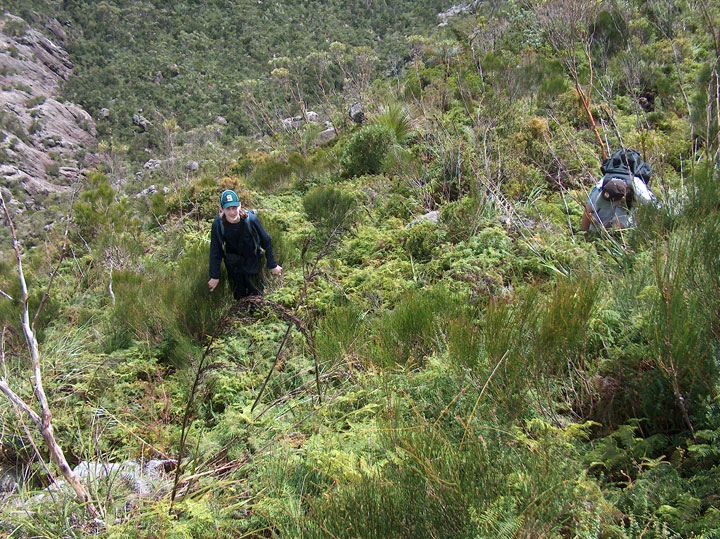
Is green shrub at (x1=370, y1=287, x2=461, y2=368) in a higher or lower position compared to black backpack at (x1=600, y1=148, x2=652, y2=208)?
lower

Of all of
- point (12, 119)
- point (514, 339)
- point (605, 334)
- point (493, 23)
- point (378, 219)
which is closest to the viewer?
point (514, 339)

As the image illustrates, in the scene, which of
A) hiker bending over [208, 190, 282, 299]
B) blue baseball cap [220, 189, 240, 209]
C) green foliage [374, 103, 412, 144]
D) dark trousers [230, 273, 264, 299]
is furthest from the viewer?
green foliage [374, 103, 412, 144]

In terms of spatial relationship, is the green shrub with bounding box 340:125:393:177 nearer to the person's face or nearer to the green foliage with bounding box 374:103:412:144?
the green foliage with bounding box 374:103:412:144

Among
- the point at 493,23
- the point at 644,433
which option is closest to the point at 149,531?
the point at 644,433

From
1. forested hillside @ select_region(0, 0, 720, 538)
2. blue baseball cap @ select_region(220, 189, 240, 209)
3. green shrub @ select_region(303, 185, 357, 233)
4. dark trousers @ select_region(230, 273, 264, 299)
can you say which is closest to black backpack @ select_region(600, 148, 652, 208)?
forested hillside @ select_region(0, 0, 720, 538)

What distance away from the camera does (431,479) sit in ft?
4.65

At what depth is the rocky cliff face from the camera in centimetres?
4703

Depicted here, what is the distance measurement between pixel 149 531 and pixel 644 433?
216cm

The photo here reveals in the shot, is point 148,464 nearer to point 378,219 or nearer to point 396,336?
point 396,336

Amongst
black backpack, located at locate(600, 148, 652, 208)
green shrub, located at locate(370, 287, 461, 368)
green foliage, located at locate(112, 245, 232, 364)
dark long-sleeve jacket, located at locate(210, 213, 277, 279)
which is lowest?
green foliage, located at locate(112, 245, 232, 364)

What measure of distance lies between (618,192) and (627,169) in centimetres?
35

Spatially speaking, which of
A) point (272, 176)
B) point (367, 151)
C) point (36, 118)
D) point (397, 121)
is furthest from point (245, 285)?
point (36, 118)

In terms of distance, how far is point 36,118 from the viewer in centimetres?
5369

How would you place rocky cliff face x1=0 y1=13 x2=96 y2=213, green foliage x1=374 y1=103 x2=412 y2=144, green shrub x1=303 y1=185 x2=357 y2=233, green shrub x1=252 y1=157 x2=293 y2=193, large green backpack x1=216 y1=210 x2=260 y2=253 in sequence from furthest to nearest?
rocky cliff face x1=0 y1=13 x2=96 y2=213
green shrub x1=252 y1=157 x2=293 y2=193
green foliage x1=374 y1=103 x2=412 y2=144
green shrub x1=303 y1=185 x2=357 y2=233
large green backpack x1=216 y1=210 x2=260 y2=253
